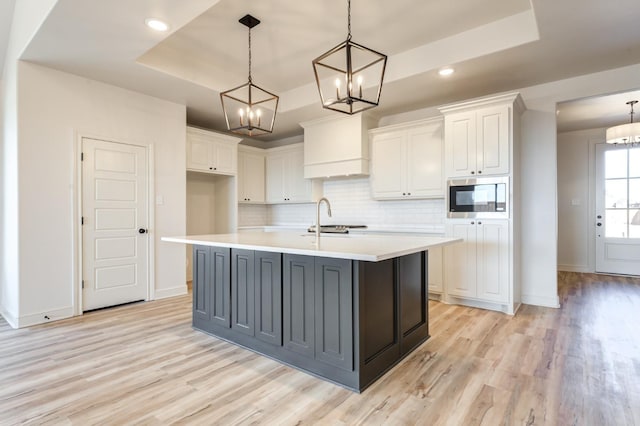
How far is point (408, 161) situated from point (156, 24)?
3.31 m

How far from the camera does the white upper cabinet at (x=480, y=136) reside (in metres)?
3.67

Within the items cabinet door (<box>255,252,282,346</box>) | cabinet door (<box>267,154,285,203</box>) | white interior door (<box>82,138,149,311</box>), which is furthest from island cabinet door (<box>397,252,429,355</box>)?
cabinet door (<box>267,154,285,203</box>)

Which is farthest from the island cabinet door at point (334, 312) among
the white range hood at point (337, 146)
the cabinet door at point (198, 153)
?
the cabinet door at point (198, 153)

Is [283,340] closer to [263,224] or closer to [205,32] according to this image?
[205,32]

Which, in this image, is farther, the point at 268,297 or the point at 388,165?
the point at 388,165

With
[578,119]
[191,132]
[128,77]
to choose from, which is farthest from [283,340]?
[578,119]

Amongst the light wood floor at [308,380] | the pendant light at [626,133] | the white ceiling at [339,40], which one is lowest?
the light wood floor at [308,380]

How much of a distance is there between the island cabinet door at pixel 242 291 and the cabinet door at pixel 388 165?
270cm

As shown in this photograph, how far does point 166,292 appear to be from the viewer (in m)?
4.49

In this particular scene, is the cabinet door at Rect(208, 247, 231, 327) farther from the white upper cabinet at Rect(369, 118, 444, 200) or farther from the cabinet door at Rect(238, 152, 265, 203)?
the cabinet door at Rect(238, 152, 265, 203)

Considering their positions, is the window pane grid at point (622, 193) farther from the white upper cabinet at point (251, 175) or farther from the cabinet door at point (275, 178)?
the white upper cabinet at point (251, 175)

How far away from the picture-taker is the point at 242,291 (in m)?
2.83

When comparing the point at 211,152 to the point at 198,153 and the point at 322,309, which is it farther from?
the point at 322,309

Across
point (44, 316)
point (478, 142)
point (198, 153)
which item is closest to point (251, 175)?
point (198, 153)
